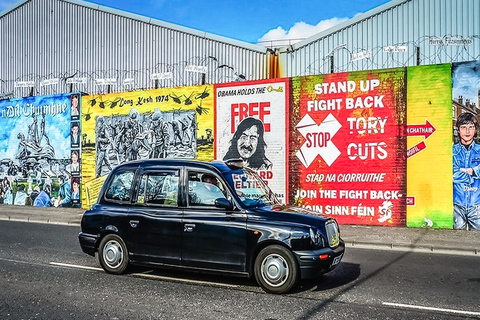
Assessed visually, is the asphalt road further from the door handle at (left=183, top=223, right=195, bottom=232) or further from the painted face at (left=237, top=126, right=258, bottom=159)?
the painted face at (left=237, top=126, right=258, bottom=159)

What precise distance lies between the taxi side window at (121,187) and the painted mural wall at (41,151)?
474 inches

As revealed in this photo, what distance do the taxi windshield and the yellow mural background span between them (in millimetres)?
7512

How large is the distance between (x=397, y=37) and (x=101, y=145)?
12212 mm

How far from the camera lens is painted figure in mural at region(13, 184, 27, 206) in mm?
20797

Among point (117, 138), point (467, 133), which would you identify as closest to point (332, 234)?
point (467, 133)

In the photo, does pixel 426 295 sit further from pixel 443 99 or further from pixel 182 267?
pixel 443 99

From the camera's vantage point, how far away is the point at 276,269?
6695 mm

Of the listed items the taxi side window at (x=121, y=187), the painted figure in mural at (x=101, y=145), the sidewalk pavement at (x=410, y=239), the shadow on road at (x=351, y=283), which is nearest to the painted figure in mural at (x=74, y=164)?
the painted figure in mural at (x=101, y=145)

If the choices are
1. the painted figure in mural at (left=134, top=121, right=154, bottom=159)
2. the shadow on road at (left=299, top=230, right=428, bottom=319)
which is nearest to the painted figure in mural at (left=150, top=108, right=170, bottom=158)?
the painted figure in mural at (left=134, top=121, right=154, bottom=159)

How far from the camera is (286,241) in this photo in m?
6.61

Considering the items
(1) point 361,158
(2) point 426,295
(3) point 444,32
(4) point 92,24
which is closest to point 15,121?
(4) point 92,24

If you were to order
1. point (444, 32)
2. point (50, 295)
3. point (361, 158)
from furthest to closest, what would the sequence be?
point (444, 32), point (361, 158), point (50, 295)

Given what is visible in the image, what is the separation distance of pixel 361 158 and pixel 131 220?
28.8 ft

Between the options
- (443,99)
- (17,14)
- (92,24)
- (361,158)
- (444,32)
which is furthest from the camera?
(17,14)
